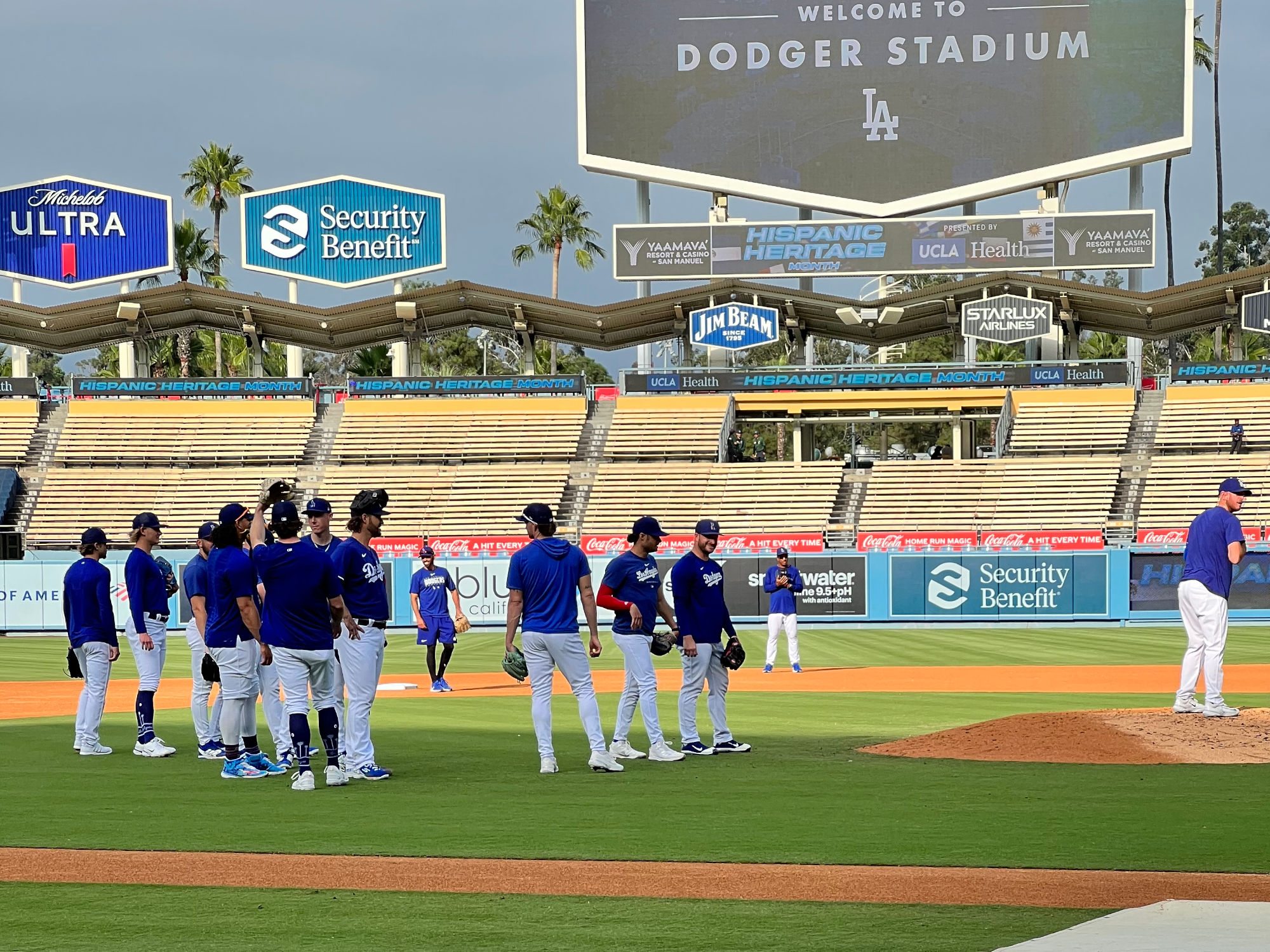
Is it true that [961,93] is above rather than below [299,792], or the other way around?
above

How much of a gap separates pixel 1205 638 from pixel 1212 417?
38.3 m

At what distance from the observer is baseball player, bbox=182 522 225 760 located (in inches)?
511

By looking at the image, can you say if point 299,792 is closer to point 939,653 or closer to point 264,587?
point 264,587

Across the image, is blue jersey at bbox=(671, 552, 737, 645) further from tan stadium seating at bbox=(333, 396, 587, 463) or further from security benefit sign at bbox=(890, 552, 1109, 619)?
tan stadium seating at bbox=(333, 396, 587, 463)

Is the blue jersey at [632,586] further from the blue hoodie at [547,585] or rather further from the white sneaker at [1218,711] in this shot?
the white sneaker at [1218,711]

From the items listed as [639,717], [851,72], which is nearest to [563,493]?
[851,72]

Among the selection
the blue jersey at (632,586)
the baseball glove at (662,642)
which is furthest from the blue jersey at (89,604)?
the baseball glove at (662,642)

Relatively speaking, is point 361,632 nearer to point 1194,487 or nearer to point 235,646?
point 235,646

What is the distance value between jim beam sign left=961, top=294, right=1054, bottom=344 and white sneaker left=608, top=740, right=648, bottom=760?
4065 cm

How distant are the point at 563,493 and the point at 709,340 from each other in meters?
8.58

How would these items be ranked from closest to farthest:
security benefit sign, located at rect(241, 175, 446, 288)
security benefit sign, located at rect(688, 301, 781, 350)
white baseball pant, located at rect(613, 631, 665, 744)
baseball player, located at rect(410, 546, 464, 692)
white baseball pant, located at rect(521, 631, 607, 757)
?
1. white baseball pant, located at rect(521, 631, 607, 757)
2. white baseball pant, located at rect(613, 631, 665, 744)
3. baseball player, located at rect(410, 546, 464, 692)
4. security benefit sign, located at rect(688, 301, 781, 350)
5. security benefit sign, located at rect(241, 175, 446, 288)

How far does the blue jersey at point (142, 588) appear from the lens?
1371cm

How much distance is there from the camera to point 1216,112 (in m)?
77.8

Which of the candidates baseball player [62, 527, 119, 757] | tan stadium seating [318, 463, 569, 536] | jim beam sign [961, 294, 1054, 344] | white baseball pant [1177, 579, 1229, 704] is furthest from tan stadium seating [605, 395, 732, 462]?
baseball player [62, 527, 119, 757]
